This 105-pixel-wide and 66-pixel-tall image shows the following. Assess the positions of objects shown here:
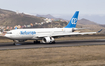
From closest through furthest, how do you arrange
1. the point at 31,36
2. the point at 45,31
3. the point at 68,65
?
the point at 68,65, the point at 31,36, the point at 45,31

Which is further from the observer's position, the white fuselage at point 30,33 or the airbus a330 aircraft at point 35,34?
the airbus a330 aircraft at point 35,34

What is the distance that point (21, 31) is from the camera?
45469mm

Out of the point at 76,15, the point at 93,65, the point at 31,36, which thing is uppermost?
the point at 76,15

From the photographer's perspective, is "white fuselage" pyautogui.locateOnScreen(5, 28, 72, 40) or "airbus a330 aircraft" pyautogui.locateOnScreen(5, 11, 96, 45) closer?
"white fuselage" pyautogui.locateOnScreen(5, 28, 72, 40)

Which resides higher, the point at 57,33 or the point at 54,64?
the point at 57,33

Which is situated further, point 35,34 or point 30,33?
point 35,34

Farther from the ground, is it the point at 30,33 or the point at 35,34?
the point at 30,33

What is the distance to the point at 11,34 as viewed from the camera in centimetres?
4384

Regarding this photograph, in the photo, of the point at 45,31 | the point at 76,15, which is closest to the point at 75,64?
the point at 45,31

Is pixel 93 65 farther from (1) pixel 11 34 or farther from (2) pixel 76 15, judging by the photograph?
(2) pixel 76 15

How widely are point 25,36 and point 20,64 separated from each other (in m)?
24.7

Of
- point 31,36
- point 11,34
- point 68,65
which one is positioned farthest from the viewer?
point 31,36

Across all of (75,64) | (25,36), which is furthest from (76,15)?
(75,64)

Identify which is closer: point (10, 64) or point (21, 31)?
point (10, 64)
